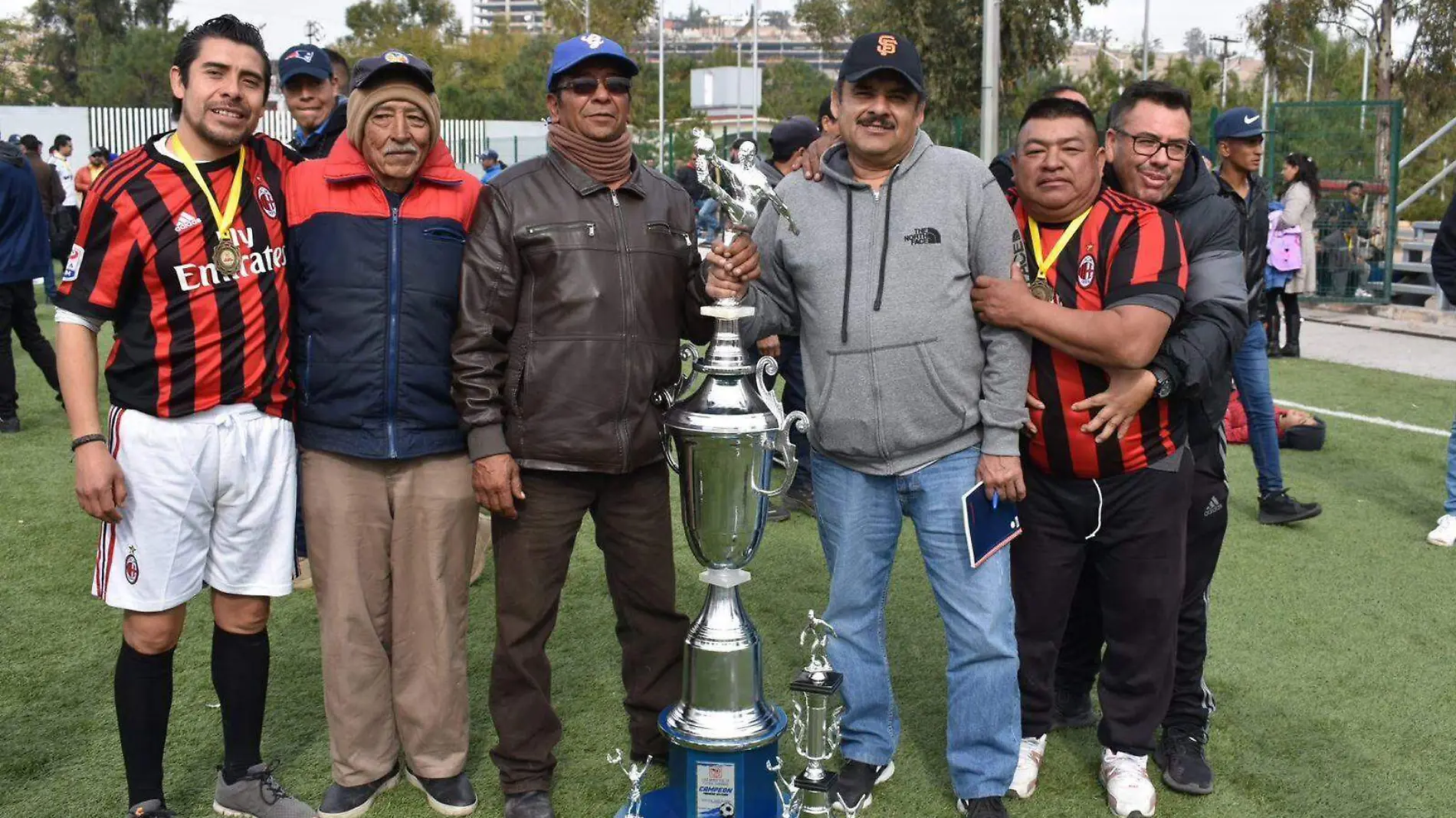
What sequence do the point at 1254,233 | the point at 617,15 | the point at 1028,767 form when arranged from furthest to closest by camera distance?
1. the point at 617,15
2. the point at 1254,233
3. the point at 1028,767

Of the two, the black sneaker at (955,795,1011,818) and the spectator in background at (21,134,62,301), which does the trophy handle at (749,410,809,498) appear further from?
the spectator in background at (21,134,62,301)

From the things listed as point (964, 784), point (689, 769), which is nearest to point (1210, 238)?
point (964, 784)

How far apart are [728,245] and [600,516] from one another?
1024 mm

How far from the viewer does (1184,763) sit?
13.0ft

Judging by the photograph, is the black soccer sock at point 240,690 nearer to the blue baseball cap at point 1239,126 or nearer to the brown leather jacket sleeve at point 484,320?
the brown leather jacket sleeve at point 484,320

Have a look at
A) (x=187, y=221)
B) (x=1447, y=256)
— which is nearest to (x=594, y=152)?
(x=187, y=221)

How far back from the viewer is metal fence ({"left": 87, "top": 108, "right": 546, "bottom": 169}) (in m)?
36.7

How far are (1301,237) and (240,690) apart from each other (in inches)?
444

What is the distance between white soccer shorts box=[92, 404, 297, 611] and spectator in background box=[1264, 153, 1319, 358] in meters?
10.6

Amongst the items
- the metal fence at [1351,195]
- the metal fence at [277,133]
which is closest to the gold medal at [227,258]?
the metal fence at [1351,195]

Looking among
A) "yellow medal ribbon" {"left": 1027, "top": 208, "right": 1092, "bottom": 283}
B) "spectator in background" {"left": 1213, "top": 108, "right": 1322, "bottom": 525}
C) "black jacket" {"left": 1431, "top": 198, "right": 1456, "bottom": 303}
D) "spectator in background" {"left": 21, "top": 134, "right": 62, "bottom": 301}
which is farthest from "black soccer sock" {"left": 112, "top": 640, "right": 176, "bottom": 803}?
"spectator in background" {"left": 21, "top": 134, "right": 62, "bottom": 301}

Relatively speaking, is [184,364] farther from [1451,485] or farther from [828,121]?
[1451,485]

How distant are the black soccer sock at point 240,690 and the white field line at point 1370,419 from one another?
824 cm

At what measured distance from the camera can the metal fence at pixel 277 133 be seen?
3672 centimetres
